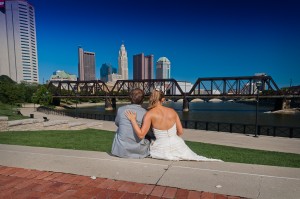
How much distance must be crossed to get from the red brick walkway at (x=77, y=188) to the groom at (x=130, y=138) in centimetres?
104

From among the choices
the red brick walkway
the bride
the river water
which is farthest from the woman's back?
the river water

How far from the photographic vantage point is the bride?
427cm

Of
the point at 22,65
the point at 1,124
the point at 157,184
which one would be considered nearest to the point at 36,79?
the point at 22,65

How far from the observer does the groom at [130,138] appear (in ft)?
14.2

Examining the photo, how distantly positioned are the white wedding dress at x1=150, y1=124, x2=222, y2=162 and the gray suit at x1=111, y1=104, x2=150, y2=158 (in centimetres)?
22

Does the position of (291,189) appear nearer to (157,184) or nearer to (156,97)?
(157,184)

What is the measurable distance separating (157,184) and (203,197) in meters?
0.71

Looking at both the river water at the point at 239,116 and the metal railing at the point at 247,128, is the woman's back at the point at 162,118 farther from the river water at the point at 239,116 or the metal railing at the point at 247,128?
the river water at the point at 239,116

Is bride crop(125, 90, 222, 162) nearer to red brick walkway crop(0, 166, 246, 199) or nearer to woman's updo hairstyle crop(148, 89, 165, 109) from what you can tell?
Answer: woman's updo hairstyle crop(148, 89, 165, 109)

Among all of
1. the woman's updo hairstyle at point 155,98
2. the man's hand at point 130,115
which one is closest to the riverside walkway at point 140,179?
the man's hand at point 130,115

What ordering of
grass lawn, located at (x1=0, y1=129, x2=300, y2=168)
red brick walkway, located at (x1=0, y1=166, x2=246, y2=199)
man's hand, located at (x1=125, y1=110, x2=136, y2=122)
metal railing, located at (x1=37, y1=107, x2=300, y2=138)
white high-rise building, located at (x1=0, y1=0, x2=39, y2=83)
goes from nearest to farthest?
1. red brick walkway, located at (x1=0, y1=166, x2=246, y2=199)
2. man's hand, located at (x1=125, y1=110, x2=136, y2=122)
3. grass lawn, located at (x1=0, y1=129, x2=300, y2=168)
4. metal railing, located at (x1=37, y1=107, x2=300, y2=138)
5. white high-rise building, located at (x1=0, y1=0, x2=39, y2=83)

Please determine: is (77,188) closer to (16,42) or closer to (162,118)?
(162,118)

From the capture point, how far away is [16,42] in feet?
545

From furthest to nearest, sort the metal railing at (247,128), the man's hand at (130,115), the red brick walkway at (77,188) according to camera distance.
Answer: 1. the metal railing at (247,128)
2. the man's hand at (130,115)
3. the red brick walkway at (77,188)
